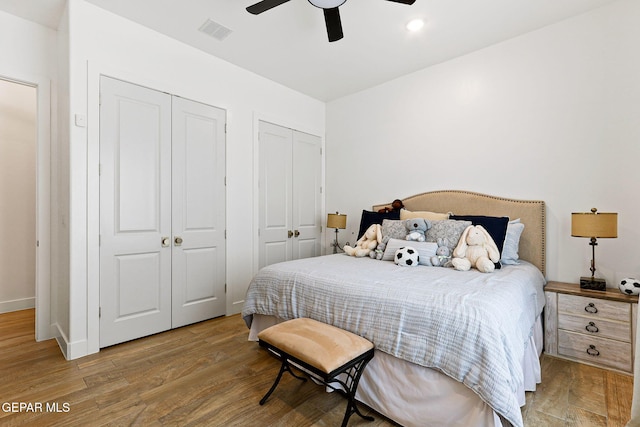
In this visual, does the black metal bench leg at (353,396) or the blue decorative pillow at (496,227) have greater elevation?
the blue decorative pillow at (496,227)

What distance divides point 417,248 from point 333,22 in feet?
6.31

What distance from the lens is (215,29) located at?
9.41ft

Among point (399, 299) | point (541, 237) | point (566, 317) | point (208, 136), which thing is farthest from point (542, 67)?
point (208, 136)

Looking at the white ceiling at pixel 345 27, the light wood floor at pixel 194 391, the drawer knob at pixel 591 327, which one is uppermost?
the white ceiling at pixel 345 27

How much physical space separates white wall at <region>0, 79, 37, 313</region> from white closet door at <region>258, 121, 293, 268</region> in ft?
8.63

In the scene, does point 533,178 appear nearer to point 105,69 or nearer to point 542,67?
point 542,67

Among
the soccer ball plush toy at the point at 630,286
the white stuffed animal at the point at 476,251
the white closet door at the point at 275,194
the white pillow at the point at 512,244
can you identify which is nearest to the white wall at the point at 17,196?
the white closet door at the point at 275,194

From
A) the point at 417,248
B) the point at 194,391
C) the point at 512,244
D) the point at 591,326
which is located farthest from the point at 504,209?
the point at 194,391

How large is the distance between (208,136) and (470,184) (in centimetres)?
281

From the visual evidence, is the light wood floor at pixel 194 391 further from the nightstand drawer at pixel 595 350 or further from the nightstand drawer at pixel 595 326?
the nightstand drawer at pixel 595 326

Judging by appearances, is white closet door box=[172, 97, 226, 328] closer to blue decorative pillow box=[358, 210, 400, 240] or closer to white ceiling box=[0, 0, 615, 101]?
white ceiling box=[0, 0, 615, 101]

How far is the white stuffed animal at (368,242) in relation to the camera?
3143 millimetres

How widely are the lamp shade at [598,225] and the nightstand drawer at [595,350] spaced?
763 mm

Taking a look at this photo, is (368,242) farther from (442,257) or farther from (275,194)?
(275,194)
